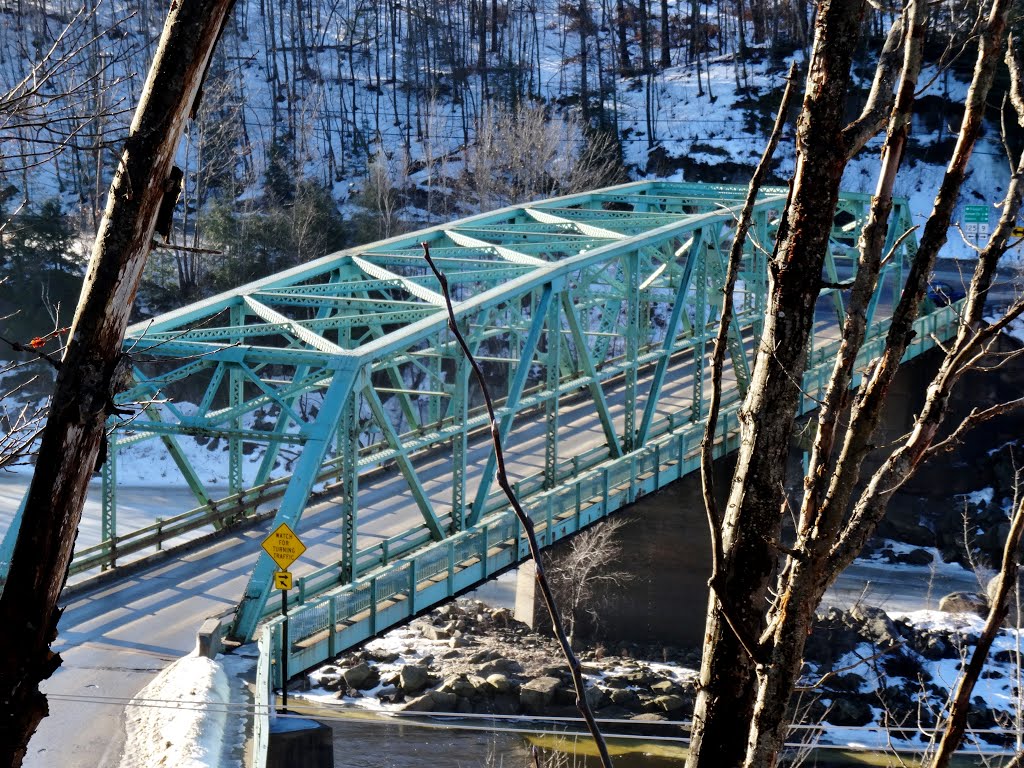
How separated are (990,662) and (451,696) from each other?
13081mm

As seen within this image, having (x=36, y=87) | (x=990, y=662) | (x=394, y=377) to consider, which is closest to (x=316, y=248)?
(x=394, y=377)

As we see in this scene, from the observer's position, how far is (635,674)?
26.6 metres

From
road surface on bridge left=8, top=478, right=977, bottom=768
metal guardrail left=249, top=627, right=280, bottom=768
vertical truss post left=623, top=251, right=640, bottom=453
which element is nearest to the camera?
metal guardrail left=249, top=627, right=280, bottom=768

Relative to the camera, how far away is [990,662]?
2644 cm

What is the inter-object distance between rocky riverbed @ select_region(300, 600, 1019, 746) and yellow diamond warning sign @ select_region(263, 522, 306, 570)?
415 inches

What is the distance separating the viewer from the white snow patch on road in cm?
1036

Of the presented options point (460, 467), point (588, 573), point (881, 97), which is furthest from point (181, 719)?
point (588, 573)

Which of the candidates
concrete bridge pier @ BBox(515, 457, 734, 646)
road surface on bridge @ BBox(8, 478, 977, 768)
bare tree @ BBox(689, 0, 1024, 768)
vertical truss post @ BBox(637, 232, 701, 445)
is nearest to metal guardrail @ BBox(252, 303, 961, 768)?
vertical truss post @ BBox(637, 232, 701, 445)

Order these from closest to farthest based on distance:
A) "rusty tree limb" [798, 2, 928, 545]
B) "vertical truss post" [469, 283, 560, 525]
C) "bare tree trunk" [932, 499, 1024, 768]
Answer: "bare tree trunk" [932, 499, 1024, 768]
"rusty tree limb" [798, 2, 928, 545]
"vertical truss post" [469, 283, 560, 525]

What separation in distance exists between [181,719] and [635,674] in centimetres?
1703

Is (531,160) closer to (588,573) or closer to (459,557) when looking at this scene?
(588,573)

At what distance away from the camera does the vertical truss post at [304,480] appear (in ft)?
46.3

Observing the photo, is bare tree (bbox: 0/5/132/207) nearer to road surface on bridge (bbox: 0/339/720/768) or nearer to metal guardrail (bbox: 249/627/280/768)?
metal guardrail (bbox: 249/627/280/768)

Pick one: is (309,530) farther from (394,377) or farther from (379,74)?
(379,74)
